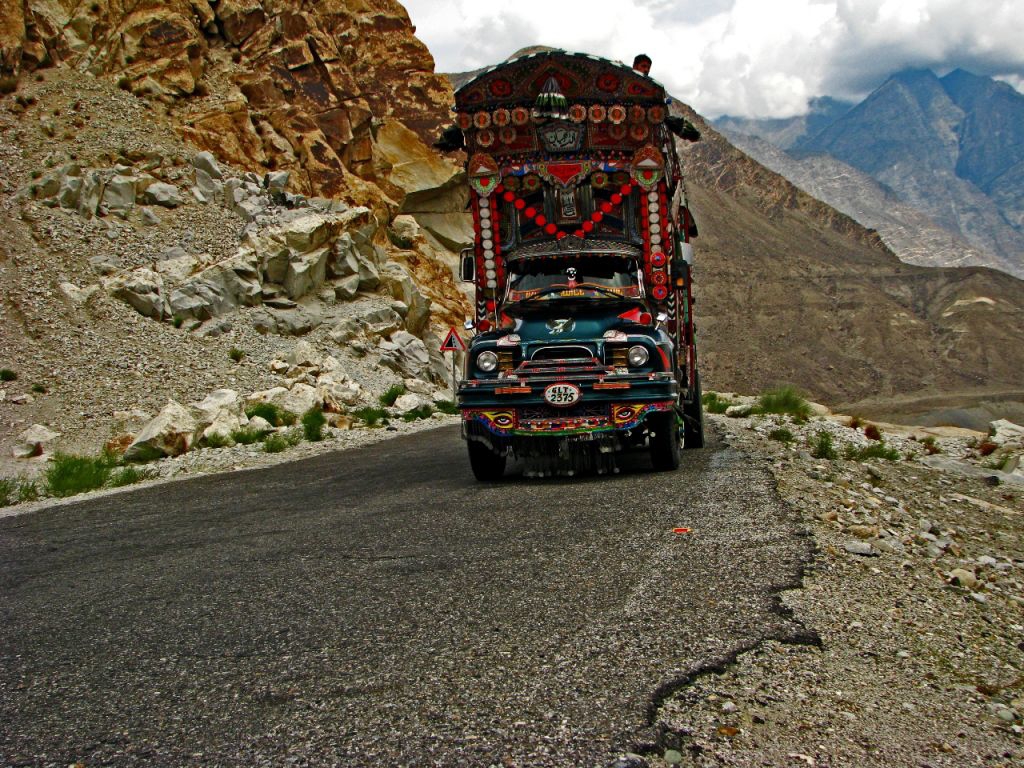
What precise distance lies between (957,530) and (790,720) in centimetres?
473

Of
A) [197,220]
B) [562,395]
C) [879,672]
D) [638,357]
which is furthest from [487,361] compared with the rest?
[197,220]

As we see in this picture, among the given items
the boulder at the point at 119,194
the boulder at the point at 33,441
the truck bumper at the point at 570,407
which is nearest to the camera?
the truck bumper at the point at 570,407

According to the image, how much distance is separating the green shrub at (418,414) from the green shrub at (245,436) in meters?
6.76

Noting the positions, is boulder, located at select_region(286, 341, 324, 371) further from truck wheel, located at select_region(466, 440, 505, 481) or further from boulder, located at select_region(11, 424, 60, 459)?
truck wheel, located at select_region(466, 440, 505, 481)

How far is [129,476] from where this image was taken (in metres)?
13.4

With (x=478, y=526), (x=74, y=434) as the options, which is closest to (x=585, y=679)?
(x=478, y=526)

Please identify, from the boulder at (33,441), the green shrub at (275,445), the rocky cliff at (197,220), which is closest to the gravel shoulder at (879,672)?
the green shrub at (275,445)

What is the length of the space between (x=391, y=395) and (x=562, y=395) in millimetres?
19288

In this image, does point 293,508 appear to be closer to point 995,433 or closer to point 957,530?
point 957,530

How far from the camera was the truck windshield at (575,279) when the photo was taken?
35.7ft

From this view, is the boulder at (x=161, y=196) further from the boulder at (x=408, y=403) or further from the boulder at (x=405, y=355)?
the boulder at (x=408, y=403)

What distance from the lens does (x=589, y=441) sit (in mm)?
9438

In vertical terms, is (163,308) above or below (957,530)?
above

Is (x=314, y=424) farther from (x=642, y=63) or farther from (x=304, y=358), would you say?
(x=642, y=63)
